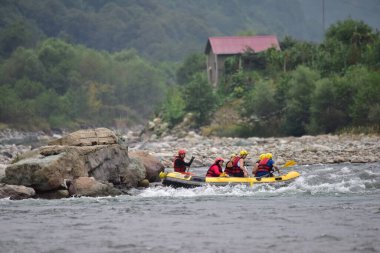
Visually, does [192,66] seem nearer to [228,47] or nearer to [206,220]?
[228,47]

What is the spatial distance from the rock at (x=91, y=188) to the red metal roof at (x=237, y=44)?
4984 cm

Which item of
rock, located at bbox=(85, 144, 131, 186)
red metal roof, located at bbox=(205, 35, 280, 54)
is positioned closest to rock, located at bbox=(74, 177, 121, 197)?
rock, located at bbox=(85, 144, 131, 186)

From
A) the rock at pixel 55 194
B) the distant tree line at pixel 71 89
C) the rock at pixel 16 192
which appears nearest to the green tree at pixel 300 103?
the rock at pixel 55 194

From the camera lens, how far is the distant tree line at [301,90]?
5247 centimetres

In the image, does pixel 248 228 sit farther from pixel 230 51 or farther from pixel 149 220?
pixel 230 51

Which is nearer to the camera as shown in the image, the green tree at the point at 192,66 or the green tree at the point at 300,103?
the green tree at the point at 300,103

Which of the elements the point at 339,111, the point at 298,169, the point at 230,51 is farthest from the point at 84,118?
the point at 298,169

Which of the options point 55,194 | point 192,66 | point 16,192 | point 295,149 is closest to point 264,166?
point 55,194

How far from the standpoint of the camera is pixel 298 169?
34188 millimetres

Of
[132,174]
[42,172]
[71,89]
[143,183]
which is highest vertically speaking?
[71,89]

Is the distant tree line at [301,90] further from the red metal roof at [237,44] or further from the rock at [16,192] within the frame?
the rock at [16,192]

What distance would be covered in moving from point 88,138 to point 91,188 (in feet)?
11.4

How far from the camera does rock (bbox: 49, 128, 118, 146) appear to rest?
1094 inches

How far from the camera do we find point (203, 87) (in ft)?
213
